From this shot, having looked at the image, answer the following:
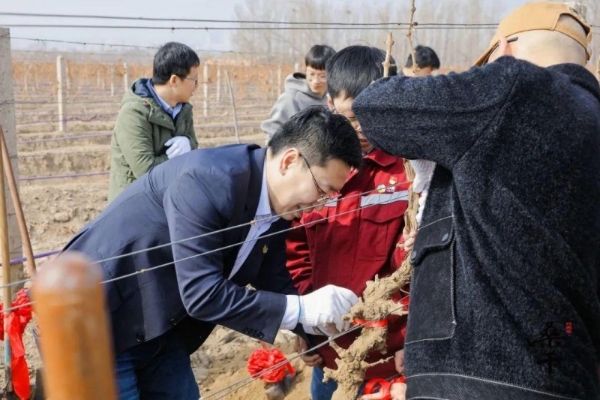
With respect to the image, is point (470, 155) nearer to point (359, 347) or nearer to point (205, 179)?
point (205, 179)

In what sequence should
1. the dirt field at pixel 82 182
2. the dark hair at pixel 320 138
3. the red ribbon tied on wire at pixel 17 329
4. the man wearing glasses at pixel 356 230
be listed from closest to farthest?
the dark hair at pixel 320 138 → the man wearing glasses at pixel 356 230 → the red ribbon tied on wire at pixel 17 329 → the dirt field at pixel 82 182

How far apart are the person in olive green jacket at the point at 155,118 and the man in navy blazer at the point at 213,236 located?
5.26 feet

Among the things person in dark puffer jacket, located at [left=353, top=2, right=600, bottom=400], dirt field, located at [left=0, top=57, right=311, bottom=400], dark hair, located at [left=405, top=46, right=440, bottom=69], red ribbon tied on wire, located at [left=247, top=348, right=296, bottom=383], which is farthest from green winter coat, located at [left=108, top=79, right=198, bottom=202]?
dark hair, located at [left=405, top=46, right=440, bottom=69]

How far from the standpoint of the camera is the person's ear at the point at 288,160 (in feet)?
6.20

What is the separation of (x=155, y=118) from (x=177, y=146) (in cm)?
20

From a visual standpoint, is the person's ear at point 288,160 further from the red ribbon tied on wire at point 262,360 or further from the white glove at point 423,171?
the red ribbon tied on wire at point 262,360

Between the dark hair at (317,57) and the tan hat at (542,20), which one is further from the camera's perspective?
the dark hair at (317,57)

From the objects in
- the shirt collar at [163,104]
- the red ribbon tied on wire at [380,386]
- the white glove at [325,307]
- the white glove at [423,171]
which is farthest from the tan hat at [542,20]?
the shirt collar at [163,104]

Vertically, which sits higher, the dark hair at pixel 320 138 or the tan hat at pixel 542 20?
the tan hat at pixel 542 20

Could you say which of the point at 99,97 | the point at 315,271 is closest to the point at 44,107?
the point at 99,97

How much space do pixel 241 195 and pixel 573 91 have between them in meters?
0.94

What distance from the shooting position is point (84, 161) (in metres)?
11.0

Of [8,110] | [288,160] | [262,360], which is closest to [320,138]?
[288,160]

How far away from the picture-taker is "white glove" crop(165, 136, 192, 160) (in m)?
3.51
